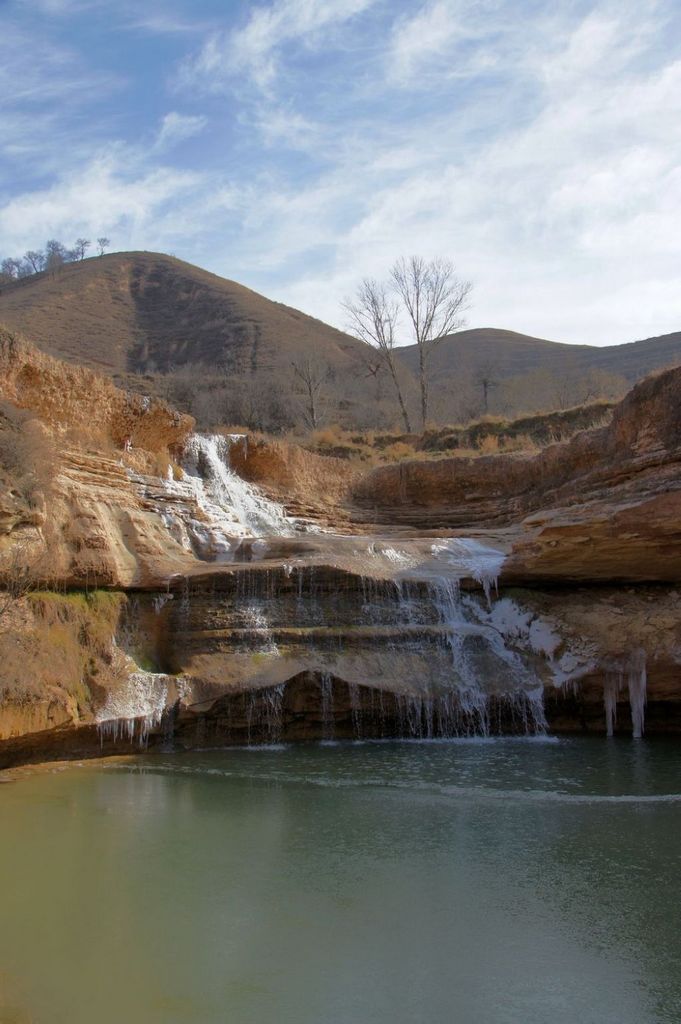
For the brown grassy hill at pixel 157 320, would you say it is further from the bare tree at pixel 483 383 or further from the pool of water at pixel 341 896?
the pool of water at pixel 341 896

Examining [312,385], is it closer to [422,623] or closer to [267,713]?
[422,623]

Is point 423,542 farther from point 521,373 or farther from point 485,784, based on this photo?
point 521,373

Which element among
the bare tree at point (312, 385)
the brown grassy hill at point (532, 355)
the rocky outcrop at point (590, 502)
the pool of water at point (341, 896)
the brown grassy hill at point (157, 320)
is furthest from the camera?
the brown grassy hill at point (532, 355)

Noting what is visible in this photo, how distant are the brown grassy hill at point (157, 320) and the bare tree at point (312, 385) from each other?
1.91m

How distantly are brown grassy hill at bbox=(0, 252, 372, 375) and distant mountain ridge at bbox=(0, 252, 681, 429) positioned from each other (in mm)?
97

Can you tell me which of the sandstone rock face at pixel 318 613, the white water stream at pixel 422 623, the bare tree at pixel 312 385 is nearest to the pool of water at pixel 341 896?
the sandstone rock face at pixel 318 613

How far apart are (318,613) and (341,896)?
25.6 ft

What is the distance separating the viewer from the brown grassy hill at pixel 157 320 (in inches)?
2143

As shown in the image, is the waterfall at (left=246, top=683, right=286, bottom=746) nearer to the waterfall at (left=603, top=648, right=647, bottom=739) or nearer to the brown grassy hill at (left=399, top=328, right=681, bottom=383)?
the waterfall at (left=603, top=648, right=647, bottom=739)

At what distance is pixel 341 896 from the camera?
21.3 ft

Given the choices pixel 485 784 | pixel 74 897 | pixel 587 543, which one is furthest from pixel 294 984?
pixel 587 543

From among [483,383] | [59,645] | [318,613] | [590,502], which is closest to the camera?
[59,645]

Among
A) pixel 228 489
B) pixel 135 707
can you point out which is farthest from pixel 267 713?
pixel 228 489

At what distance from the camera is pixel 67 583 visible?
1291 cm
